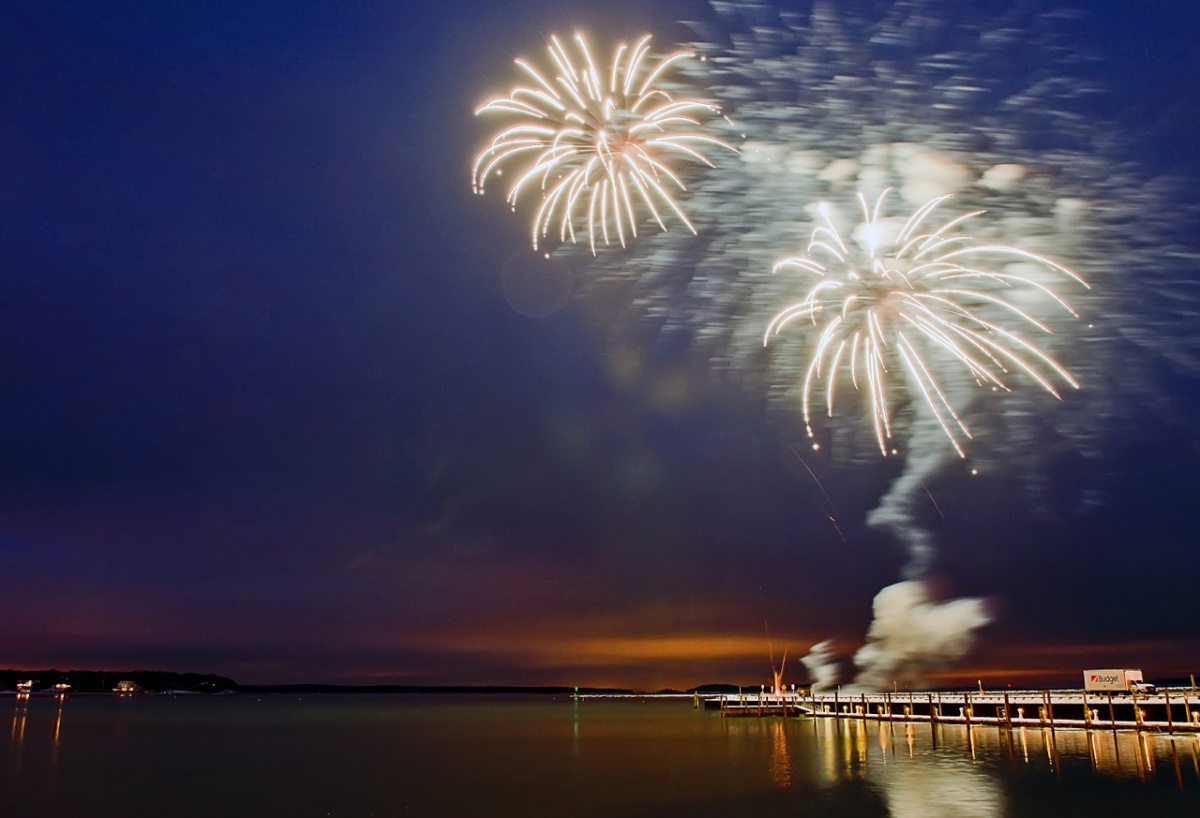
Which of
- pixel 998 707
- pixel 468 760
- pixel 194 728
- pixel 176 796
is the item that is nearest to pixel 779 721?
pixel 998 707

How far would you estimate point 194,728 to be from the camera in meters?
84.8

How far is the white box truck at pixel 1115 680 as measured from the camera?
2467 inches

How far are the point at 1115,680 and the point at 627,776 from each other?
4310cm

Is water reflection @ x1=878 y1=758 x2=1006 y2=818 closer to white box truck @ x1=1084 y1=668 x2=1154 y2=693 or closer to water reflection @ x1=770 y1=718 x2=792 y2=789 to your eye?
water reflection @ x1=770 y1=718 x2=792 y2=789

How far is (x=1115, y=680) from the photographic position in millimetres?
64062

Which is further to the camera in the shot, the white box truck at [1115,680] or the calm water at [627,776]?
the white box truck at [1115,680]

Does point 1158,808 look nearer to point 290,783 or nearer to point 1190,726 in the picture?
point 1190,726

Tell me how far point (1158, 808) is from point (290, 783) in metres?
33.3

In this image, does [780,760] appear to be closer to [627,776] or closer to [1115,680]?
[627,776]

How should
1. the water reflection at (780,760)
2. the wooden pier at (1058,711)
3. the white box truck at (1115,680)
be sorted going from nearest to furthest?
the water reflection at (780,760), the wooden pier at (1058,711), the white box truck at (1115,680)

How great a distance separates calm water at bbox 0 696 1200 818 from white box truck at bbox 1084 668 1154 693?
35.9ft

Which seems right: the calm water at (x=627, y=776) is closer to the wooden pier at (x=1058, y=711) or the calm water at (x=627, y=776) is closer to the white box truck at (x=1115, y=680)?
the wooden pier at (x=1058, y=711)

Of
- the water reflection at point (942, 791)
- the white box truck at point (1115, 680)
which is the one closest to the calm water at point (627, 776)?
the water reflection at point (942, 791)

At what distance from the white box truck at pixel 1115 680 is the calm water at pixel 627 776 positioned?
1095 cm
